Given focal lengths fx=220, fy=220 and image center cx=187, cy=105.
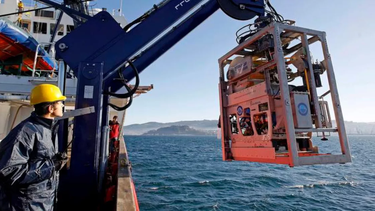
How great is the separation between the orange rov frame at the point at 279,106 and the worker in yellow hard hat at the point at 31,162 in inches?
96.7

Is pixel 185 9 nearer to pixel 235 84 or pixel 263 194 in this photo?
pixel 235 84

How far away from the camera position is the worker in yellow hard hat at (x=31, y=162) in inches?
60.5

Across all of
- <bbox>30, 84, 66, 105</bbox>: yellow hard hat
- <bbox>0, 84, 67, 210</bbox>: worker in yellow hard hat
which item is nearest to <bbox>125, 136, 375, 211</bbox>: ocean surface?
<bbox>0, 84, 67, 210</bbox>: worker in yellow hard hat

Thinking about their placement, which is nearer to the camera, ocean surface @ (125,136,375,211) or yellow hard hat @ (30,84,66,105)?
yellow hard hat @ (30,84,66,105)

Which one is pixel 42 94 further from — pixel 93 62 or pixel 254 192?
pixel 254 192

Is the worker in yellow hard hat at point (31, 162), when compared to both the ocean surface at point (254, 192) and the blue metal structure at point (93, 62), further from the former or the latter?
the ocean surface at point (254, 192)

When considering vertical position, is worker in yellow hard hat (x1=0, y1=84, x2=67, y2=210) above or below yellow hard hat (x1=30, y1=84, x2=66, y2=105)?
below

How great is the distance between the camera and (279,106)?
298 cm

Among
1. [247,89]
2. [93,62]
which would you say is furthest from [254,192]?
[93,62]

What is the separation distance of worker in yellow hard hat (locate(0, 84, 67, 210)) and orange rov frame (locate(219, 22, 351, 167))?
246 cm

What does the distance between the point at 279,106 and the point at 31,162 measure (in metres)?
2.80

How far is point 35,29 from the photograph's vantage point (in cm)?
1630

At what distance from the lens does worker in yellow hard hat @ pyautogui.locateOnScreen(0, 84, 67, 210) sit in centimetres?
154

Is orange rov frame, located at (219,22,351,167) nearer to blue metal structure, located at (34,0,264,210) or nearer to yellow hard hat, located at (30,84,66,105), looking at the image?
blue metal structure, located at (34,0,264,210)
